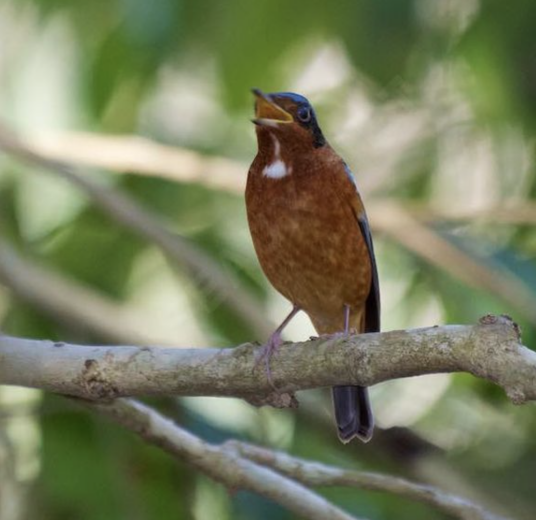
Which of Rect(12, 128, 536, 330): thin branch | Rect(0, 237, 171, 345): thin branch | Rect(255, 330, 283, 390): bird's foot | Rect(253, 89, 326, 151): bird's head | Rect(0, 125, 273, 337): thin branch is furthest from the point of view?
Rect(12, 128, 536, 330): thin branch

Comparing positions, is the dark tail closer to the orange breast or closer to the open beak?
the orange breast

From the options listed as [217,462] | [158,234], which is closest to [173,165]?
[158,234]

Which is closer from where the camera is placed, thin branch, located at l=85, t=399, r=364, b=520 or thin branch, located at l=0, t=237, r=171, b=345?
thin branch, located at l=85, t=399, r=364, b=520

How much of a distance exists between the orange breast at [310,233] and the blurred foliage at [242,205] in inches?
42.7

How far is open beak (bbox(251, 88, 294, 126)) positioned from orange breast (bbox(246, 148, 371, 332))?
215 mm

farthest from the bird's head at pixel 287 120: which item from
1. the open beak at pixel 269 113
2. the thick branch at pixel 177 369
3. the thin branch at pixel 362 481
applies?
the thick branch at pixel 177 369

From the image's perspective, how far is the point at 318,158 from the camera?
596cm

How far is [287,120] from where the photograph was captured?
5.89 meters

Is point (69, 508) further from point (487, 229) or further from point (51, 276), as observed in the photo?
point (487, 229)

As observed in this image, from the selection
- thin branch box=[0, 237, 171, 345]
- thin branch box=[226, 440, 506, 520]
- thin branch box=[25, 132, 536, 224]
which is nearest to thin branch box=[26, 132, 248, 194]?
thin branch box=[25, 132, 536, 224]

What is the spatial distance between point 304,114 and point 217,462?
1.78 m

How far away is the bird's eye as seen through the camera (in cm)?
593

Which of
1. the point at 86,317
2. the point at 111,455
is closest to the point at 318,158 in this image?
the point at 86,317

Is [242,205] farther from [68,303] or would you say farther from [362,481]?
[362,481]
